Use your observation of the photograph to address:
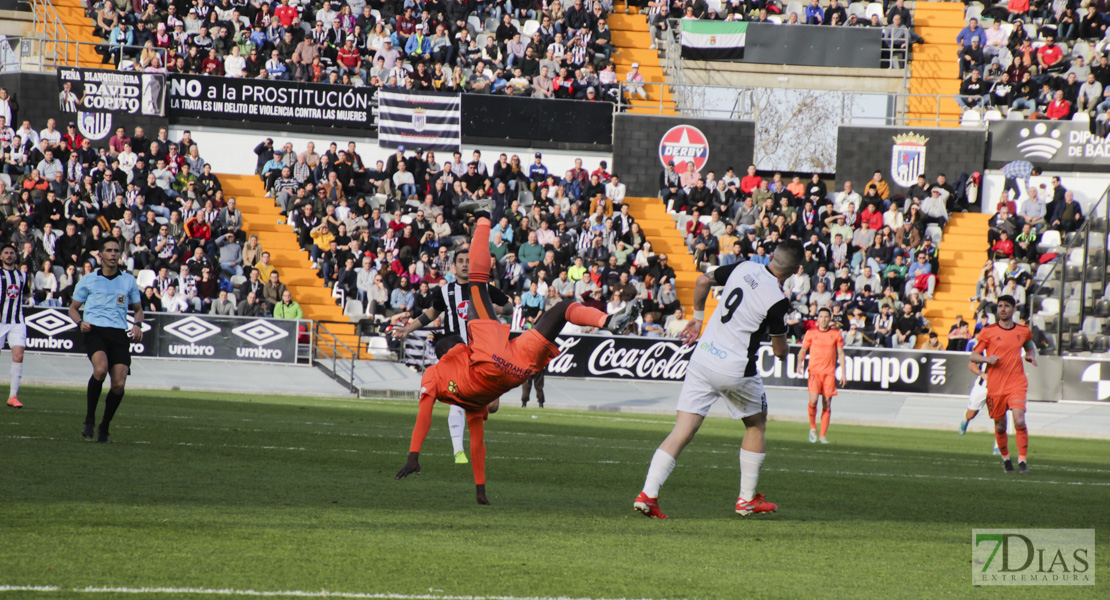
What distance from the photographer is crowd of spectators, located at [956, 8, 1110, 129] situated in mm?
34000

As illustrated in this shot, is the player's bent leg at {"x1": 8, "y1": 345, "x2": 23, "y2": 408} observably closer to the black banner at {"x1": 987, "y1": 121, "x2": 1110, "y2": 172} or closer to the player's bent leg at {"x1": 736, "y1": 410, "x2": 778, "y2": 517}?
the player's bent leg at {"x1": 736, "y1": 410, "x2": 778, "y2": 517}

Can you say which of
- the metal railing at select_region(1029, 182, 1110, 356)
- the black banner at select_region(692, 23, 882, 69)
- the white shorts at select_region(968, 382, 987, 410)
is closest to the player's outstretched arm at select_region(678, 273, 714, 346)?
the white shorts at select_region(968, 382, 987, 410)

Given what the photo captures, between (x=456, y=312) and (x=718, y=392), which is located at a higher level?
(x=456, y=312)

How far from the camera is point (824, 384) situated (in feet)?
62.7

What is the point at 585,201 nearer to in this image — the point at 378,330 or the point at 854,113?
the point at 378,330

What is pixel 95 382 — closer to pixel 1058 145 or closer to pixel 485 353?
pixel 485 353

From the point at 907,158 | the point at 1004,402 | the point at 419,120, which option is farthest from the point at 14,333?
the point at 907,158

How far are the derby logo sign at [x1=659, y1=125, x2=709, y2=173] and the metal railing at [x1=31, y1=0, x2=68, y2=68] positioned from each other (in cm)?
1742

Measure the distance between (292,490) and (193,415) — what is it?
7801 mm

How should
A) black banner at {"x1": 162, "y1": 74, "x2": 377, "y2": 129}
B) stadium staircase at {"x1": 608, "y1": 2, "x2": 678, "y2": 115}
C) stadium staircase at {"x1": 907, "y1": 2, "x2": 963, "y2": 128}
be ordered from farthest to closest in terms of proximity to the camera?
stadium staircase at {"x1": 608, "y1": 2, "x2": 678, "y2": 115}
stadium staircase at {"x1": 907, "y1": 2, "x2": 963, "y2": 128}
black banner at {"x1": 162, "y1": 74, "x2": 377, "y2": 129}

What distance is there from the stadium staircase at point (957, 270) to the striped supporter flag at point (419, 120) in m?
14.3

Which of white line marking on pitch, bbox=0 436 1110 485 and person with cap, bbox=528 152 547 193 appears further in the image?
person with cap, bbox=528 152 547 193

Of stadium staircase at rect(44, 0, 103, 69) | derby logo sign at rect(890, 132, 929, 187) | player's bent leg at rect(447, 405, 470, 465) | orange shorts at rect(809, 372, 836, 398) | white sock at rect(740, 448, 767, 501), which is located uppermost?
stadium staircase at rect(44, 0, 103, 69)

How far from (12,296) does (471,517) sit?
9986 millimetres
